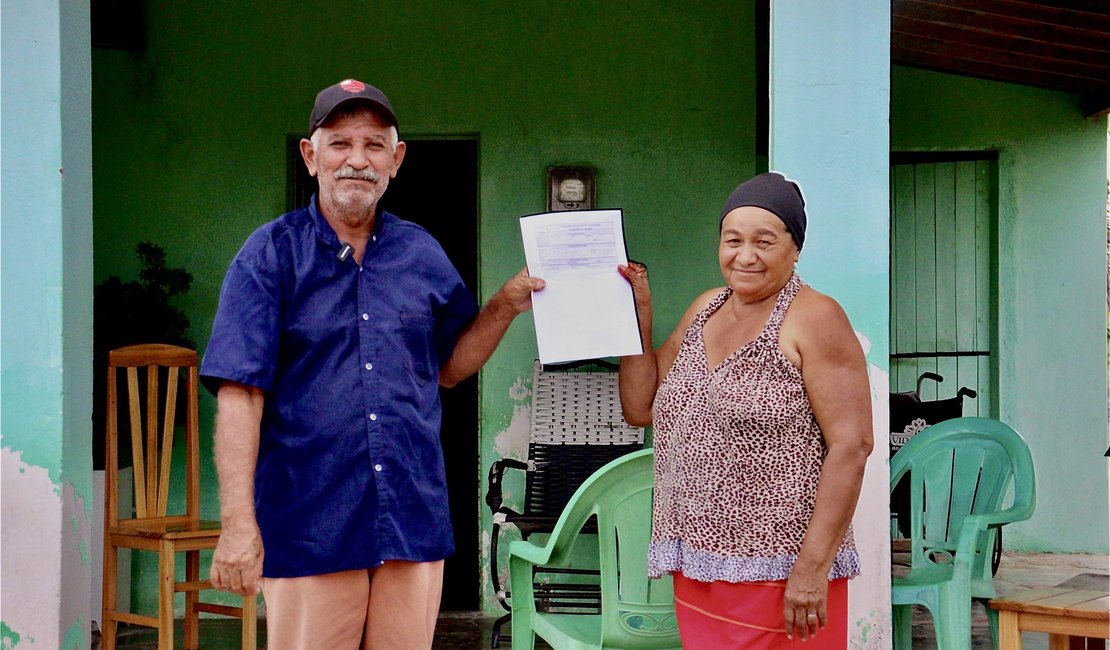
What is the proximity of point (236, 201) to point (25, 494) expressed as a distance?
2690mm

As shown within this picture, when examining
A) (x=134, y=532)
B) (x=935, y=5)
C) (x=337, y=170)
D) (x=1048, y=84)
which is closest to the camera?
(x=337, y=170)

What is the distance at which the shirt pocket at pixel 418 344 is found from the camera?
2674mm

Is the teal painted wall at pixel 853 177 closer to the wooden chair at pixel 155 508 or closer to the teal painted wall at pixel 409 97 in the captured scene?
the teal painted wall at pixel 409 97

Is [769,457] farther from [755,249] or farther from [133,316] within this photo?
[133,316]

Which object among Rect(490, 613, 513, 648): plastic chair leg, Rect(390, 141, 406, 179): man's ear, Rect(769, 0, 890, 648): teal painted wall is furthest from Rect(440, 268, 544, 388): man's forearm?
Rect(490, 613, 513, 648): plastic chair leg

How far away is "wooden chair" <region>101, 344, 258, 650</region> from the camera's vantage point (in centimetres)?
481

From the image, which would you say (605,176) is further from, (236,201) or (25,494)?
(25,494)

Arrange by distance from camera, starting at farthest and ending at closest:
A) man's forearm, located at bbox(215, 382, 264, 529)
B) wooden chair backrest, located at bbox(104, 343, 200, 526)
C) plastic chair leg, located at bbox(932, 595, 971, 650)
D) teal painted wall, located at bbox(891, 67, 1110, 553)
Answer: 1. teal painted wall, located at bbox(891, 67, 1110, 553)
2. wooden chair backrest, located at bbox(104, 343, 200, 526)
3. plastic chair leg, located at bbox(932, 595, 971, 650)
4. man's forearm, located at bbox(215, 382, 264, 529)

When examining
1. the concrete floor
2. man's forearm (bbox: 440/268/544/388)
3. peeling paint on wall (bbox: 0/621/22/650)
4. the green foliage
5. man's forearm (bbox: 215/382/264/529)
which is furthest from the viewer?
the green foliage

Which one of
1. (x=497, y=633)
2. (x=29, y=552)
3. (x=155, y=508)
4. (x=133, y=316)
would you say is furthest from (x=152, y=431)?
(x=497, y=633)

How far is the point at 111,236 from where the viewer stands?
19.8ft

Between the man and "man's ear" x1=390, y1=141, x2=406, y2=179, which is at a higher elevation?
"man's ear" x1=390, y1=141, x2=406, y2=179

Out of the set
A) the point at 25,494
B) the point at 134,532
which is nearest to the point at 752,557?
the point at 25,494

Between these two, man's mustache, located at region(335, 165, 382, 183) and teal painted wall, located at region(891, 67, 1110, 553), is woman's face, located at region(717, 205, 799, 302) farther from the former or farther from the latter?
teal painted wall, located at region(891, 67, 1110, 553)
